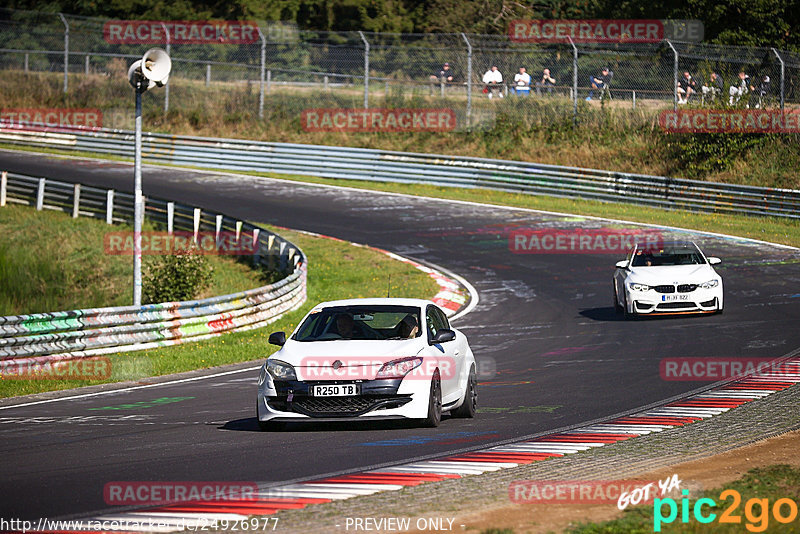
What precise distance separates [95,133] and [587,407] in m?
37.4

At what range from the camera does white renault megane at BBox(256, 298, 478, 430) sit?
10289 mm

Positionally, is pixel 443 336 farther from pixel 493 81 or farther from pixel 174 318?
pixel 493 81

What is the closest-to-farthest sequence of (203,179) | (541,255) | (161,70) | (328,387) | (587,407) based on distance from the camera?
(328,387) → (587,407) → (161,70) → (541,255) → (203,179)

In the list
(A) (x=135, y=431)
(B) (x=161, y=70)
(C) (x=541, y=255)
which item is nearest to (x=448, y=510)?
(A) (x=135, y=431)

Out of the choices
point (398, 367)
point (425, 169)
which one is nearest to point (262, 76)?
point (425, 169)

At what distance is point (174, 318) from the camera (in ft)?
61.8

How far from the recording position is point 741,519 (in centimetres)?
674

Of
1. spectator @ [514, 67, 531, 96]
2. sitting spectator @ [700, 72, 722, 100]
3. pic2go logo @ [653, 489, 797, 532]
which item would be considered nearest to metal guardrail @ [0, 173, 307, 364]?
pic2go logo @ [653, 489, 797, 532]

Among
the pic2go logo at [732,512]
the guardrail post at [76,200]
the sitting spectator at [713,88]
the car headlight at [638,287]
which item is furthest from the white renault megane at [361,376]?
the sitting spectator at [713,88]

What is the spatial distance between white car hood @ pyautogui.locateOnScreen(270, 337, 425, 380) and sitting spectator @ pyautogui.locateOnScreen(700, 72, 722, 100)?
27.5m

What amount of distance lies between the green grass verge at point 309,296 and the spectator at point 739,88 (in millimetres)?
14613

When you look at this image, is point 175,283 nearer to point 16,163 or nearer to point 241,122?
point 16,163

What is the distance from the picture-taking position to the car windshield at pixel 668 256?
20500mm

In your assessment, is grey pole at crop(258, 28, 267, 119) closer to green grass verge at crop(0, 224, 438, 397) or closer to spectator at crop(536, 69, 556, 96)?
spectator at crop(536, 69, 556, 96)
